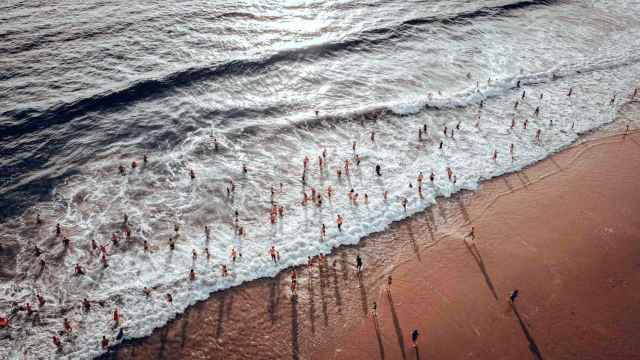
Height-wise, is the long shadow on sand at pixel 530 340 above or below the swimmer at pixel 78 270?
above

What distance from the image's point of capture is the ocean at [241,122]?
21.0m

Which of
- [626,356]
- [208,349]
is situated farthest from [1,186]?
[626,356]

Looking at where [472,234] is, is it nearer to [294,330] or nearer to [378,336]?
[378,336]

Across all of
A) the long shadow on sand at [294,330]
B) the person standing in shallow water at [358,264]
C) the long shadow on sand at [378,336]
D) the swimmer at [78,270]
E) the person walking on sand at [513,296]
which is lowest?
the swimmer at [78,270]

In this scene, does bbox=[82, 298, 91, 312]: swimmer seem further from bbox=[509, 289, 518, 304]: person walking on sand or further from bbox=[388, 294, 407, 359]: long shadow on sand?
bbox=[509, 289, 518, 304]: person walking on sand

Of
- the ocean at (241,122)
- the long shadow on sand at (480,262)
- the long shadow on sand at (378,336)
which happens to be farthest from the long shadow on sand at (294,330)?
the long shadow on sand at (480,262)

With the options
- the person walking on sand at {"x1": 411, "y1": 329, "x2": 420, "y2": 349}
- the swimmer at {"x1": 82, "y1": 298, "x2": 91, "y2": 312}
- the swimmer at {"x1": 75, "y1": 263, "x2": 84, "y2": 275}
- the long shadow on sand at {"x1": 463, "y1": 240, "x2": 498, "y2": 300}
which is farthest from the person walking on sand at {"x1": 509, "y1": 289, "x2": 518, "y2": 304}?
the swimmer at {"x1": 75, "y1": 263, "x2": 84, "y2": 275}

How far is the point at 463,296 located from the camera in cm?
1912

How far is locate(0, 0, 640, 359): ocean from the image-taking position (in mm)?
20984

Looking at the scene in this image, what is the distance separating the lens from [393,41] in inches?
1612

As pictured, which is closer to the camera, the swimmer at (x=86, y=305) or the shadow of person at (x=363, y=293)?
the shadow of person at (x=363, y=293)

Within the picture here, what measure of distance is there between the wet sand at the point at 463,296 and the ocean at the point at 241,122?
1.37 meters

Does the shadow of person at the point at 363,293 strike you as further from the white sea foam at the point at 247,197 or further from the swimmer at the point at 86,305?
the swimmer at the point at 86,305

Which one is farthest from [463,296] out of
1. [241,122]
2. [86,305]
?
[241,122]
